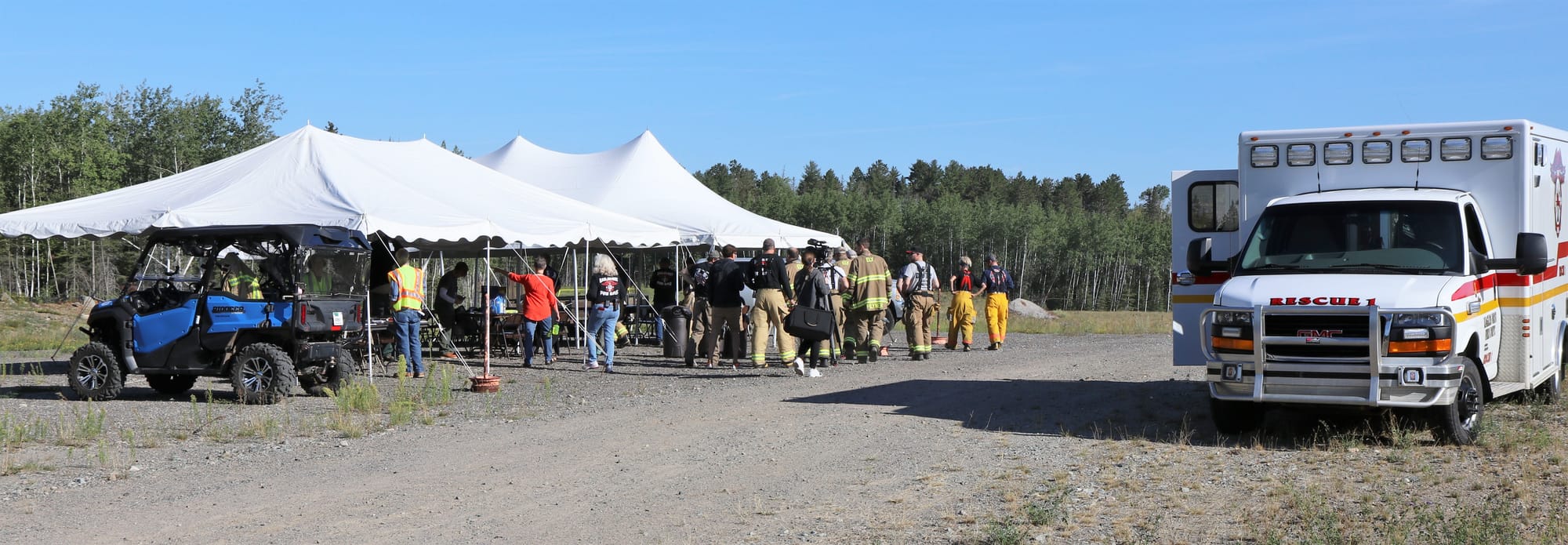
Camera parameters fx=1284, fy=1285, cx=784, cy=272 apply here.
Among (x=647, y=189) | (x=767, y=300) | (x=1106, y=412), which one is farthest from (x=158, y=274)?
(x=647, y=189)

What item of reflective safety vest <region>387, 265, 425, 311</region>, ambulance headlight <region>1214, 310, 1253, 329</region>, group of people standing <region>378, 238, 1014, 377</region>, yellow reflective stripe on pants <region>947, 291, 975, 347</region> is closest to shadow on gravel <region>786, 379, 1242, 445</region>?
ambulance headlight <region>1214, 310, 1253, 329</region>

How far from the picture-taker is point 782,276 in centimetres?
1514

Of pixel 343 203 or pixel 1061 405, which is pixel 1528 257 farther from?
pixel 343 203

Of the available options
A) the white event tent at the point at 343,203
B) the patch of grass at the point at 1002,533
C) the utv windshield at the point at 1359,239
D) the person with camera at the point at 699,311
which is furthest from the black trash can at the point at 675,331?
the patch of grass at the point at 1002,533

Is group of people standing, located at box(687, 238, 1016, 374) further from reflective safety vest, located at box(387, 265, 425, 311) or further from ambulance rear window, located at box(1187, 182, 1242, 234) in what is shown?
ambulance rear window, located at box(1187, 182, 1242, 234)

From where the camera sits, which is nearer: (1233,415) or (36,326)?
(1233,415)

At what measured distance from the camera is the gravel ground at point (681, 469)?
22.1 ft

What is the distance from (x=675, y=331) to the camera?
18250 mm

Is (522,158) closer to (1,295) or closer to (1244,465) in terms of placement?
(1,295)

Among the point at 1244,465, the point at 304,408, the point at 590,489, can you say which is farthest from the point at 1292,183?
the point at 304,408

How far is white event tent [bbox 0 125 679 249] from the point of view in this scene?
14.6m

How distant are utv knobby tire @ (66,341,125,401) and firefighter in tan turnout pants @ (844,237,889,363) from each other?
8.47 meters

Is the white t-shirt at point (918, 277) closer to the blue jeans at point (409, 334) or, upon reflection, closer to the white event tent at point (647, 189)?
the white event tent at point (647, 189)

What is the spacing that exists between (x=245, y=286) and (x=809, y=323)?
6104mm
